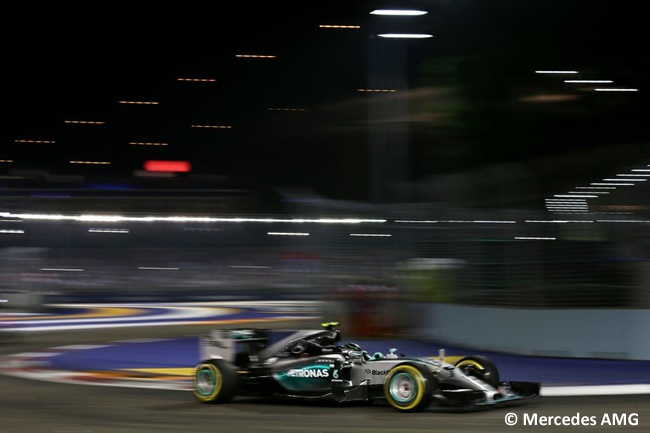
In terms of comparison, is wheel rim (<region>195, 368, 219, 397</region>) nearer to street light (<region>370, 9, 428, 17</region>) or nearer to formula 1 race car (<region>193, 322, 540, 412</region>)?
formula 1 race car (<region>193, 322, 540, 412</region>)

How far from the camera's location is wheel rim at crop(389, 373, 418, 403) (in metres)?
9.05

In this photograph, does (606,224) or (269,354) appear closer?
(269,354)

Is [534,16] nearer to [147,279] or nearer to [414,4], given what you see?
[414,4]

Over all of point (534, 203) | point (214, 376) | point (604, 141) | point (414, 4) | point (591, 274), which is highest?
point (414, 4)

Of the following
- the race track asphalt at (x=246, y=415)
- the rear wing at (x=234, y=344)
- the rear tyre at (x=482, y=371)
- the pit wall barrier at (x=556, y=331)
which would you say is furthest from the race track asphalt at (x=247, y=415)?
the pit wall barrier at (x=556, y=331)

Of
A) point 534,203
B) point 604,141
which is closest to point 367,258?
point 534,203

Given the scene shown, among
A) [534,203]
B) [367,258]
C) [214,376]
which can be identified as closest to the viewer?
[214,376]

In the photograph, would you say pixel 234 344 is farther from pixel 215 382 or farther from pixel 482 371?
pixel 482 371

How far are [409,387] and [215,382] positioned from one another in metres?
2.29

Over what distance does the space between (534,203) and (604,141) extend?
7.64 ft

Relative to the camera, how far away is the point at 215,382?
401 inches

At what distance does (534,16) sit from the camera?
17469 millimetres

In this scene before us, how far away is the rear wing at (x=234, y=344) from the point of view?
1048 centimetres

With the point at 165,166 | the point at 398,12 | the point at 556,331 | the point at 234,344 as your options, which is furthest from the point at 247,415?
the point at 165,166
